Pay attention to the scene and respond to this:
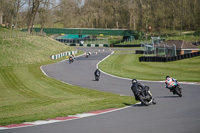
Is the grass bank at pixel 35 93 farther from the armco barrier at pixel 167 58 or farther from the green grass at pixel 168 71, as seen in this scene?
the armco barrier at pixel 167 58

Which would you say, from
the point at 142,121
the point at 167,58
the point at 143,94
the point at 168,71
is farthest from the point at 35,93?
the point at 167,58

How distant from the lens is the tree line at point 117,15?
84.9 m

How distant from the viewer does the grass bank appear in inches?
670

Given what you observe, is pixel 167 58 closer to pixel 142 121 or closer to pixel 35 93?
pixel 35 93

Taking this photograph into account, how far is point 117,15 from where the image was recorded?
14188 centimetres

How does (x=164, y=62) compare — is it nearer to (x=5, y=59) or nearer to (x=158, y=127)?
(x=5, y=59)

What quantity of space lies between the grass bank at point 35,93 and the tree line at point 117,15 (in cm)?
1393

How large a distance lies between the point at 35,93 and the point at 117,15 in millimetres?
117698

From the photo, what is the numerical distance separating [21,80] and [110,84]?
33.7 feet

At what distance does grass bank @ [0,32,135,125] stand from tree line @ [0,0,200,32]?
45.7ft

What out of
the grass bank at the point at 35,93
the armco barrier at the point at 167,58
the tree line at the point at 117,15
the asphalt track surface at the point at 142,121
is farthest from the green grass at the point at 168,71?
the tree line at the point at 117,15

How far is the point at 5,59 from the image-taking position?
2063 inches

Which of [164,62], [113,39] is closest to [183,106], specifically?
[164,62]

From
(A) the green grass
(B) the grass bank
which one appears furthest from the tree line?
(A) the green grass
